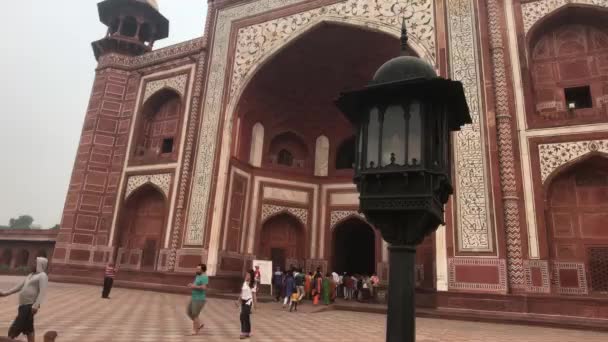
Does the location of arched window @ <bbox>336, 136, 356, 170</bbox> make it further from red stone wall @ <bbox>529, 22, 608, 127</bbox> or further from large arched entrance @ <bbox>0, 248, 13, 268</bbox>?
large arched entrance @ <bbox>0, 248, 13, 268</bbox>

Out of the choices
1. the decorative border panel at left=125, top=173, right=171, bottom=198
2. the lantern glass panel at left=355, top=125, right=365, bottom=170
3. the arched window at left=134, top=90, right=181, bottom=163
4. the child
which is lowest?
the child

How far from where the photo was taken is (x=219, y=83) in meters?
13.7

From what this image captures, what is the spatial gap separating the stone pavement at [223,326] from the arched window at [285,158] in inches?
280

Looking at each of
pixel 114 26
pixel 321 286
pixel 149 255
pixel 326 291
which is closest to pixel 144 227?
pixel 149 255

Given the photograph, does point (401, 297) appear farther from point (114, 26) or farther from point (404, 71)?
point (114, 26)

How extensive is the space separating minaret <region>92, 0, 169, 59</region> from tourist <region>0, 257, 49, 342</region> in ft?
47.2

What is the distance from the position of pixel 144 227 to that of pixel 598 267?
1271cm

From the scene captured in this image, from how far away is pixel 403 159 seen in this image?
236 cm

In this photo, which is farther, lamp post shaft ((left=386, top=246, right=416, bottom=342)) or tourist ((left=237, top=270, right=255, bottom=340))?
tourist ((left=237, top=270, right=255, bottom=340))

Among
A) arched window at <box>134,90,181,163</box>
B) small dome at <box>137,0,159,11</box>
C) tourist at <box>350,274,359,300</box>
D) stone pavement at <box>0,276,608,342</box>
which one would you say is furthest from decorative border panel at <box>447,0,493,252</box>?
small dome at <box>137,0,159,11</box>

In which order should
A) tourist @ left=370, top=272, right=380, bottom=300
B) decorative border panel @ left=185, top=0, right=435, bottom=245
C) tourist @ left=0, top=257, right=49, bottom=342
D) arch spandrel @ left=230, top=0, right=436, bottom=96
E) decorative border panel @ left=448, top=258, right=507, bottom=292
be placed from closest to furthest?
tourist @ left=0, top=257, right=49, bottom=342 → decorative border panel @ left=448, top=258, right=507, bottom=292 → arch spandrel @ left=230, top=0, right=436, bottom=96 → tourist @ left=370, top=272, right=380, bottom=300 → decorative border panel @ left=185, top=0, right=435, bottom=245

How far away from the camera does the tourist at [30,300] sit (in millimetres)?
3756

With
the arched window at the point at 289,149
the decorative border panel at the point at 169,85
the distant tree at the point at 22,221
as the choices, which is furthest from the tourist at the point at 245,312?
the distant tree at the point at 22,221

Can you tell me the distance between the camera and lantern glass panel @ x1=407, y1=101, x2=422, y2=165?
234cm
